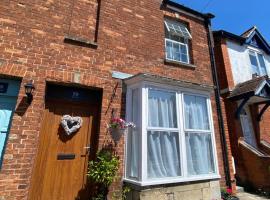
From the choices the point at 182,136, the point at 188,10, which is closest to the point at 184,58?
the point at 188,10

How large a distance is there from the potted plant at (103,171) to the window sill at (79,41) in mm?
2736

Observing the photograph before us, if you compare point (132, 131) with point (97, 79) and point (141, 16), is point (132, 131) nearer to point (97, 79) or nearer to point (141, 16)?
point (97, 79)

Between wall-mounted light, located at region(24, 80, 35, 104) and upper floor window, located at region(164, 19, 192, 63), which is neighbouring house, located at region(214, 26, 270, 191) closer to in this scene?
upper floor window, located at region(164, 19, 192, 63)

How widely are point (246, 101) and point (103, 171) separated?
22.6 feet

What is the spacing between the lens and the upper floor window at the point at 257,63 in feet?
36.8

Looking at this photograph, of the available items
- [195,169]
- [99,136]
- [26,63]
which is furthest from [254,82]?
[26,63]

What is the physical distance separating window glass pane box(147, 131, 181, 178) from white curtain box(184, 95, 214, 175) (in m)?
0.40

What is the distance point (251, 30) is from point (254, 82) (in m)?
4.52

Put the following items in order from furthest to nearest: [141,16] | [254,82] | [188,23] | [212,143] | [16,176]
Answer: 1. [254,82]
2. [188,23]
3. [141,16]
4. [212,143]
5. [16,176]

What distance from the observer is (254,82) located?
895cm

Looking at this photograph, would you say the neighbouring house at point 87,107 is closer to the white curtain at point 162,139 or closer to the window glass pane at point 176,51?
the white curtain at point 162,139

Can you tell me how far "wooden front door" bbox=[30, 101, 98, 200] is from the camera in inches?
177

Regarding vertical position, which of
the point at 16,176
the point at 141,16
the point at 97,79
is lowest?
the point at 16,176

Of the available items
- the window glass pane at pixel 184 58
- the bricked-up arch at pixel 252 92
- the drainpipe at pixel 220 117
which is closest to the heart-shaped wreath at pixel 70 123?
the window glass pane at pixel 184 58
